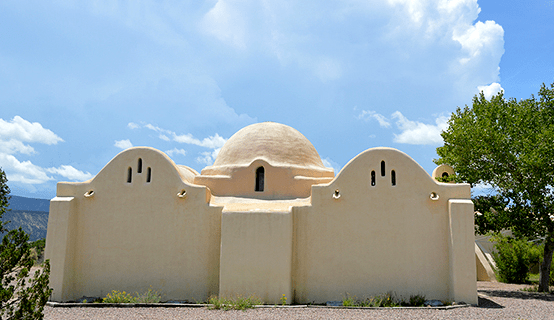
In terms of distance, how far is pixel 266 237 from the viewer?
12.1 metres

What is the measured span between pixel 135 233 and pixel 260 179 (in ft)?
16.9

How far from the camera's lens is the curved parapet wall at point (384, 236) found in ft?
40.4

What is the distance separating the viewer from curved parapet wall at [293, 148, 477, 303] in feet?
40.4

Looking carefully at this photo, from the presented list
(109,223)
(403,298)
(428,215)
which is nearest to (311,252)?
(403,298)

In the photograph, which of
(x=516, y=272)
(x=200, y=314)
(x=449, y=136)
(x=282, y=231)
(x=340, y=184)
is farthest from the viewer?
(x=516, y=272)

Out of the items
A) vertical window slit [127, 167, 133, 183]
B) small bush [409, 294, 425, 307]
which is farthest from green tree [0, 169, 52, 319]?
small bush [409, 294, 425, 307]

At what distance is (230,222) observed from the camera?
12266mm

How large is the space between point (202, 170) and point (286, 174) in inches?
159

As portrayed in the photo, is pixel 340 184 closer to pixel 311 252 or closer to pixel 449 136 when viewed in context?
pixel 311 252

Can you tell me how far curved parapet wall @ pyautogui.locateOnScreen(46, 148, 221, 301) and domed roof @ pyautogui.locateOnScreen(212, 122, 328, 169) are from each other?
3.31 metres

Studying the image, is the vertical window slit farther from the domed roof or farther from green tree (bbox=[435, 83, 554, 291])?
green tree (bbox=[435, 83, 554, 291])

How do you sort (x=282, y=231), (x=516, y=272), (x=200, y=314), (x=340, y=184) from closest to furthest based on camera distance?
(x=200, y=314), (x=282, y=231), (x=340, y=184), (x=516, y=272)

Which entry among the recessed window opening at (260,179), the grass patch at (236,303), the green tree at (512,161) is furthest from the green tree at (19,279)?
the green tree at (512,161)

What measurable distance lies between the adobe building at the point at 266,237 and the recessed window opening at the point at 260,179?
6.00 feet
